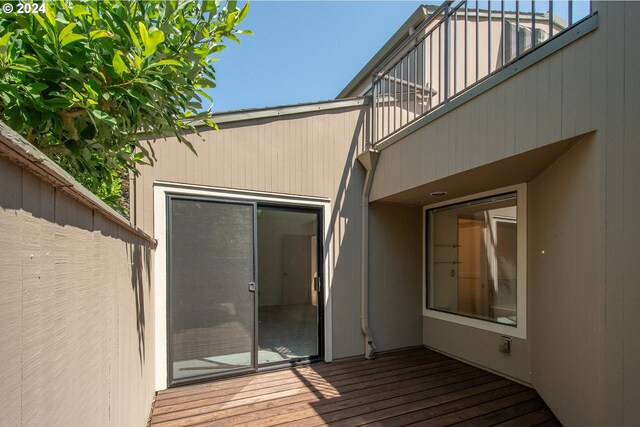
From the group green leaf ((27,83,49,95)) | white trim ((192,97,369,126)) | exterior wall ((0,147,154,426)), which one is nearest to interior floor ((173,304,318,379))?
exterior wall ((0,147,154,426))

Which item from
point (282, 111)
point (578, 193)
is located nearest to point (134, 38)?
point (578, 193)

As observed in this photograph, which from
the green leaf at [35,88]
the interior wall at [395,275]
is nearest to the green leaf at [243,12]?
the green leaf at [35,88]

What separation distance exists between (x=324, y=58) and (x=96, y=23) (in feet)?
14.5

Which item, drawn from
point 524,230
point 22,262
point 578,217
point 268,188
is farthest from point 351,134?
point 22,262

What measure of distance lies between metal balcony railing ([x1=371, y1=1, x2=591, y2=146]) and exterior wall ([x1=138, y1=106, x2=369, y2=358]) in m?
0.41

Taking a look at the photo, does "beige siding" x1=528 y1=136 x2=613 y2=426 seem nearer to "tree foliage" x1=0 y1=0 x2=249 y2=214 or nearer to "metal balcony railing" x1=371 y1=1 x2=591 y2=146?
"metal balcony railing" x1=371 y1=1 x2=591 y2=146

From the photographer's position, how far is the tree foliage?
3.02ft

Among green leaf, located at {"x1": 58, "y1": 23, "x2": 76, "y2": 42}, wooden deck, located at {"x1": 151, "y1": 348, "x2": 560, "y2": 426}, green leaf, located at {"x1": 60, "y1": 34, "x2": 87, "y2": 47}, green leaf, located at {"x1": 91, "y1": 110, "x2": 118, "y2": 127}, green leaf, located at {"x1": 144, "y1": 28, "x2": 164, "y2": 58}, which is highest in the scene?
green leaf, located at {"x1": 144, "y1": 28, "x2": 164, "y2": 58}

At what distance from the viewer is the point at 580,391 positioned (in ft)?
7.34

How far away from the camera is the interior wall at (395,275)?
14.3ft

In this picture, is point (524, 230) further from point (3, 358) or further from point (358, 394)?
point (3, 358)

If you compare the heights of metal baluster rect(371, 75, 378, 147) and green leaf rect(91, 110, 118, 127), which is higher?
metal baluster rect(371, 75, 378, 147)

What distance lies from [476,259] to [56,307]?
4.27 metres

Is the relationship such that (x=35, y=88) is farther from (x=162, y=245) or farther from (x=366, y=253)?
(x=366, y=253)
